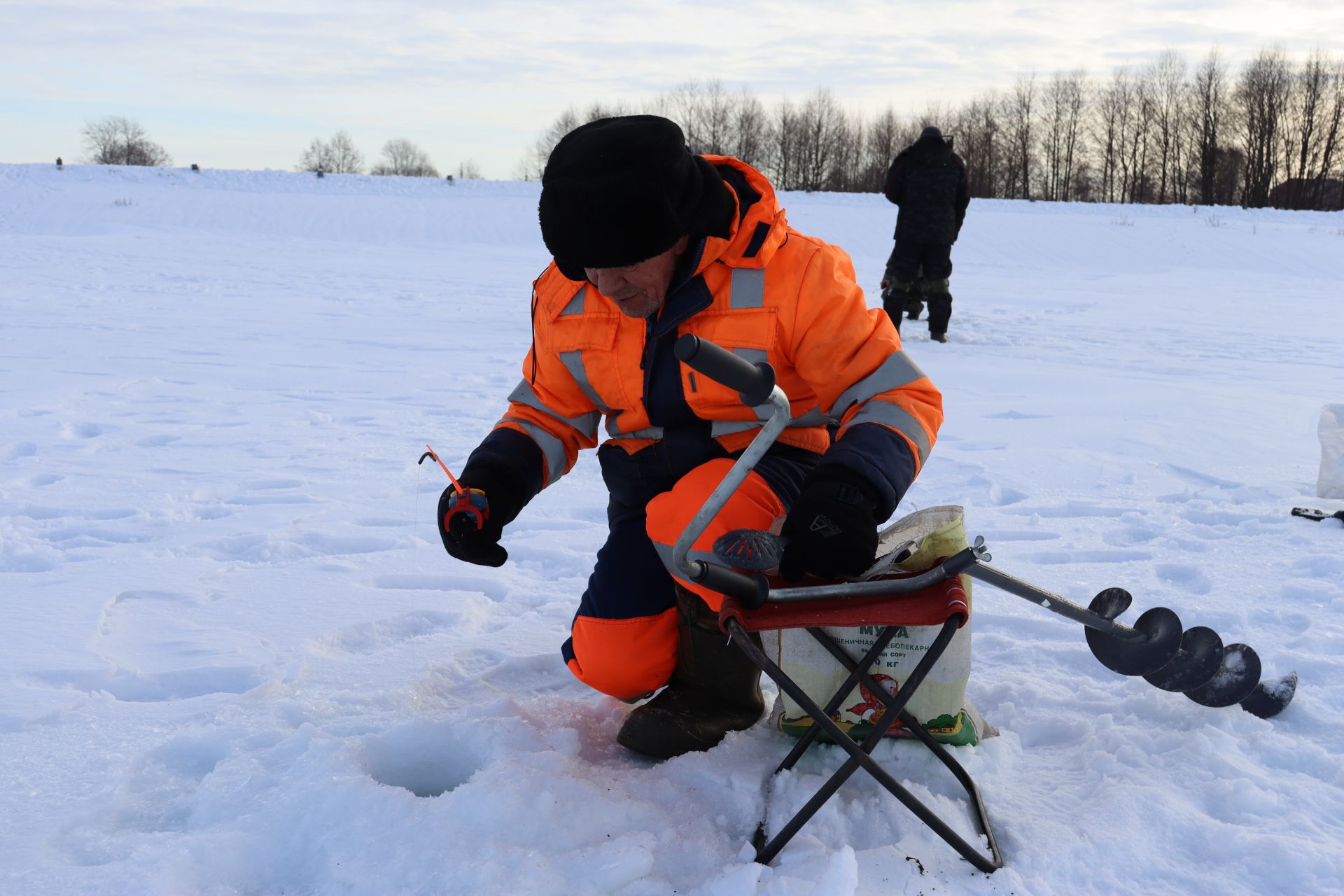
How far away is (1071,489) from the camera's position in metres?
3.79

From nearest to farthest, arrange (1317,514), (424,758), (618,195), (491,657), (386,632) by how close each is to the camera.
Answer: (618,195)
(424,758)
(491,657)
(386,632)
(1317,514)

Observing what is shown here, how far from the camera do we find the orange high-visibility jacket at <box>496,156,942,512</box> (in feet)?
6.05

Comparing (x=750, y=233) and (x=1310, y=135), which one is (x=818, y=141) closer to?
(x=1310, y=135)

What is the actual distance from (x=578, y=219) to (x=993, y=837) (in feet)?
4.00

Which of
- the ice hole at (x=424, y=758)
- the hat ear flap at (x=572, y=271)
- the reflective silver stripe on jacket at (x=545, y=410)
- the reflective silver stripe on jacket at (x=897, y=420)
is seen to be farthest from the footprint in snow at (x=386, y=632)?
the reflective silver stripe on jacket at (x=897, y=420)

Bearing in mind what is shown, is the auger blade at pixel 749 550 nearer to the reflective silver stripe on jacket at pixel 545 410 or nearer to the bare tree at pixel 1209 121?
the reflective silver stripe on jacket at pixel 545 410

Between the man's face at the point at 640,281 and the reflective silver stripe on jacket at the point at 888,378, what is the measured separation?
392mm

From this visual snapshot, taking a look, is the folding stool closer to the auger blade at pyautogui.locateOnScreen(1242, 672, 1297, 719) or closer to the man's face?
the man's face

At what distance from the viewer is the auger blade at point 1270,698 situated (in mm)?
2076

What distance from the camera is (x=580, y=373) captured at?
2.12m

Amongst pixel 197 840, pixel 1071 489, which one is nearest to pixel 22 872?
pixel 197 840

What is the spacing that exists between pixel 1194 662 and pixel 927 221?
6.18 meters

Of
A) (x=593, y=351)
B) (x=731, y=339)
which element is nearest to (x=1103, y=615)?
(x=731, y=339)

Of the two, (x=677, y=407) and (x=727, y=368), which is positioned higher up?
(x=727, y=368)
